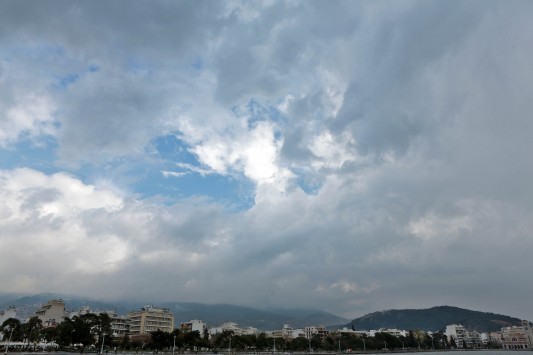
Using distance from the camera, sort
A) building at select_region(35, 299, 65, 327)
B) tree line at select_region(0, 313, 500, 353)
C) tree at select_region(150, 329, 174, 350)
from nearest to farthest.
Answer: tree line at select_region(0, 313, 500, 353) → tree at select_region(150, 329, 174, 350) → building at select_region(35, 299, 65, 327)

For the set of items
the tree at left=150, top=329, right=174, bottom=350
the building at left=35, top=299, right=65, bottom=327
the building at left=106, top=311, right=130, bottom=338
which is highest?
the building at left=35, top=299, right=65, bottom=327

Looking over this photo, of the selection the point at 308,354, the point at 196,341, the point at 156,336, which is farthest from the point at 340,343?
the point at 156,336

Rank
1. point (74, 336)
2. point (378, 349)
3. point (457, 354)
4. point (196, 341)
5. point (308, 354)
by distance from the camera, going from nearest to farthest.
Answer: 1. point (74, 336)
2. point (196, 341)
3. point (308, 354)
4. point (457, 354)
5. point (378, 349)

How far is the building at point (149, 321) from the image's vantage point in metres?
153

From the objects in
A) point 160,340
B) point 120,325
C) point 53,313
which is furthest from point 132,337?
point 53,313

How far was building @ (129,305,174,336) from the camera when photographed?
153m

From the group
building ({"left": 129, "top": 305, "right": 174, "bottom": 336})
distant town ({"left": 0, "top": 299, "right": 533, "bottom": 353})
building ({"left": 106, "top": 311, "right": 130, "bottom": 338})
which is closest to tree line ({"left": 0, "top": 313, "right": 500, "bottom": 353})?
distant town ({"left": 0, "top": 299, "right": 533, "bottom": 353})

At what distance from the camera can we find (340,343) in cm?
16950

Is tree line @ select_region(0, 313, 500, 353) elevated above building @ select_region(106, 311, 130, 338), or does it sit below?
below

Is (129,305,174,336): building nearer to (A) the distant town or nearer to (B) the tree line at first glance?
(A) the distant town

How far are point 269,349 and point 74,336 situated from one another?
86763mm

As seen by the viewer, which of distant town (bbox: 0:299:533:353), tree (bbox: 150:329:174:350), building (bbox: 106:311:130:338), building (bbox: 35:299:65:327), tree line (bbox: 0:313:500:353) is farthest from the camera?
building (bbox: 106:311:130:338)

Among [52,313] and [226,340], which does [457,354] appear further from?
[52,313]

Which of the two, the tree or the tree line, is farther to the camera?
the tree
